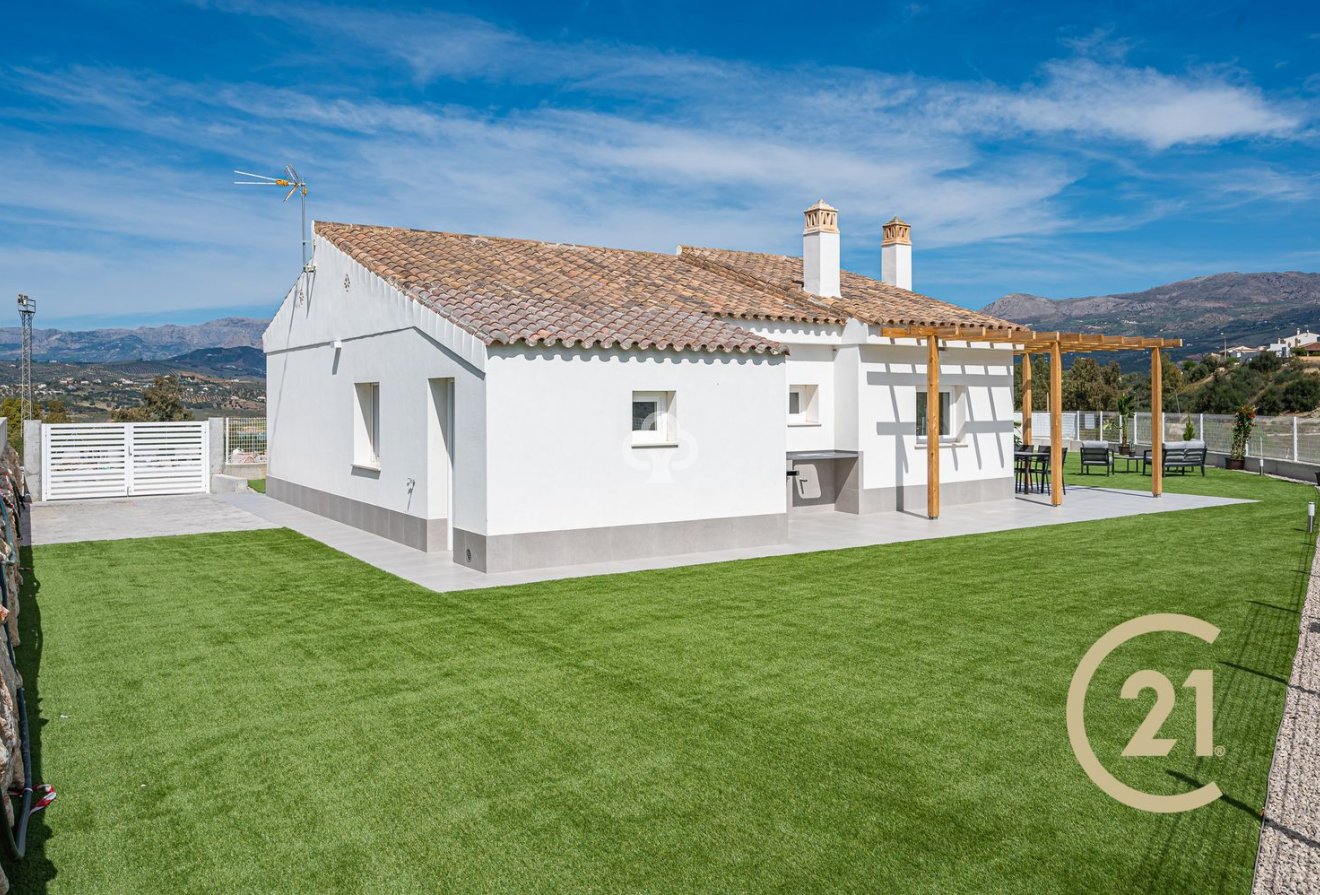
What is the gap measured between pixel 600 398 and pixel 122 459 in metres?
14.6

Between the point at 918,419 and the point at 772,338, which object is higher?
the point at 772,338

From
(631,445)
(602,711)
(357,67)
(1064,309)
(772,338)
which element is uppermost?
(1064,309)

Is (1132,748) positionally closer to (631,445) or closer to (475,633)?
(475,633)

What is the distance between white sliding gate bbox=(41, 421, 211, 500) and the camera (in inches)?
802

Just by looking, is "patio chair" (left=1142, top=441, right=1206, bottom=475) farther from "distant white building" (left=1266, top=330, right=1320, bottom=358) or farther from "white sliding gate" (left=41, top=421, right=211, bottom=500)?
"distant white building" (left=1266, top=330, right=1320, bottom=358)

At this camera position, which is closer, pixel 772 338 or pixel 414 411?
pixel 414 411

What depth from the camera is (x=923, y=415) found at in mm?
17984

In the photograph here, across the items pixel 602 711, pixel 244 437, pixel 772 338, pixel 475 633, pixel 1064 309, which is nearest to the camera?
pixel 602 711

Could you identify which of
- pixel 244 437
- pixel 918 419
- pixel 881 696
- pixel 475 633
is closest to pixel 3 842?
pixel 475 633

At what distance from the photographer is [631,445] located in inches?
486

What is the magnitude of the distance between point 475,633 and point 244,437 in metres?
18.8

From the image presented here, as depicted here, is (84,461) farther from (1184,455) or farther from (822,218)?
(1184,455)

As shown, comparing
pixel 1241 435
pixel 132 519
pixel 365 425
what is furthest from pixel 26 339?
pixel 1241 435

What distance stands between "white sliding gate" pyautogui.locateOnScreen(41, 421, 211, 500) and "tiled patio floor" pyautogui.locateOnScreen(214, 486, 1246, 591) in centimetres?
152
